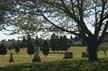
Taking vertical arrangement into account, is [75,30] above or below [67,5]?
below

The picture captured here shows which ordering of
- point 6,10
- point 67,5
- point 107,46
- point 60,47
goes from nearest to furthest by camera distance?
point 6,10 < point 67,5 < point 107,46 < point 60,47

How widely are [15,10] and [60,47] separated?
246 ft

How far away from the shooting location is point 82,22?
92.7ft

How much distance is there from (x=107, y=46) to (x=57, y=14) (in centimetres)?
3476

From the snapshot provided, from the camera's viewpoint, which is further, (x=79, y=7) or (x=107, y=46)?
(x=107, y=46)

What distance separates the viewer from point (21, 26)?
90.4 ft

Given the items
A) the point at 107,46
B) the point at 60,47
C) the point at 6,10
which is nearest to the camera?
the point at 6,10

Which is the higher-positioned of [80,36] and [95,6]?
[95,6]

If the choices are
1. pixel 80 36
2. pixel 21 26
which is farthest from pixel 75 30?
pixel 21 26

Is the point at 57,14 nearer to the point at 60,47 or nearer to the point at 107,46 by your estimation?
the point at 107,46

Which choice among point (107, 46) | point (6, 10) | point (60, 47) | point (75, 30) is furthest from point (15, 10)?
point (60, 47)

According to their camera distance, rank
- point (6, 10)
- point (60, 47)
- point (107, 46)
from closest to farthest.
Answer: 1. point (6, 10)
2. point (107, 46)
3. point (60, 47)

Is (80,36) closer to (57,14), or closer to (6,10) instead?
(57,14)

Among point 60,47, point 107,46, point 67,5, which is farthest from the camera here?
point 60,47
